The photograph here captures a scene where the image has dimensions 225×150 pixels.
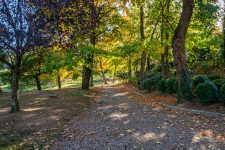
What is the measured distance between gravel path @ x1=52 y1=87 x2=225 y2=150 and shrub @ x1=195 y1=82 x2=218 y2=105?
4.26ft

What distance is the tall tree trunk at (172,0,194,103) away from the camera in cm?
1397

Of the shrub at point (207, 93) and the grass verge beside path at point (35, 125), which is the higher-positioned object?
the shrub at point (207, 93)

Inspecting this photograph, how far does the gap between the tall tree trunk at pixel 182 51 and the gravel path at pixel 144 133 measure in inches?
80.2

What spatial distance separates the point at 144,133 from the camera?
900 cm

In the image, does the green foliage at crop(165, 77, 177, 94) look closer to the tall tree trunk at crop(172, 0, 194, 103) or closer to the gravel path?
the tall tree trunk at crop(172, 0, 194, 103)

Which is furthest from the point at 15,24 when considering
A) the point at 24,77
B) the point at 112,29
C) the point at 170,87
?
the point at 24,77

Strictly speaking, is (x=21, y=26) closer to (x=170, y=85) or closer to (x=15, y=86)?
(x=15, y=86)

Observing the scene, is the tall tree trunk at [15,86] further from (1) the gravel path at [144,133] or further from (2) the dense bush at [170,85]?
(2) the dense bush at [170,85]

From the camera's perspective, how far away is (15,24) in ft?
37.0

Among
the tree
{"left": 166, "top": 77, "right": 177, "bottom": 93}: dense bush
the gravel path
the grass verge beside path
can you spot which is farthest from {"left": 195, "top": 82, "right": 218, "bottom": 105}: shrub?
the tree

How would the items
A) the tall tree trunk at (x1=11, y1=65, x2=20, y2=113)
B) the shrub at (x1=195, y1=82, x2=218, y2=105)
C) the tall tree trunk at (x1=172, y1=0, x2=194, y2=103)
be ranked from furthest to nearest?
the tall tree trunk at (x1=172, y1=0, x2=194, y2=103) → the tall tree trunk at (x1=11, y1=65, x2=20, y2=113) → the shrub at (x1=195, y1=82, x2=218, y2=105)

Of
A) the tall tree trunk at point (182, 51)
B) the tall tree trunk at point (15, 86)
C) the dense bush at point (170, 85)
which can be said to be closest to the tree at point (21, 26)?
the tall tree trunk at point (15, 86)

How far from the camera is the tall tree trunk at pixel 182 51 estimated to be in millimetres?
13969

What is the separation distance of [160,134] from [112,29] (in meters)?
17.5
